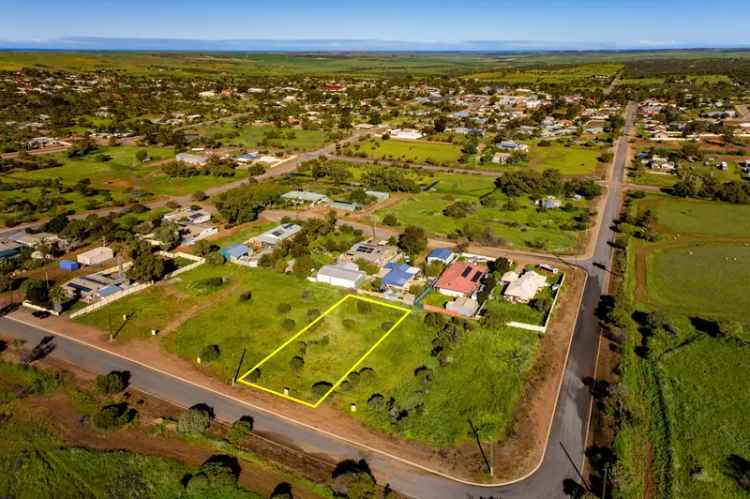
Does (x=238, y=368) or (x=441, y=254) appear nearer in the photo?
(x=238, y=368)

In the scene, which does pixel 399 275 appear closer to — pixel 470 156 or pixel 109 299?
pixel 109 299

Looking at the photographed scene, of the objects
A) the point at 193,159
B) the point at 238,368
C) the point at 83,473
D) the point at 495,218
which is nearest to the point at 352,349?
the point at 238,368

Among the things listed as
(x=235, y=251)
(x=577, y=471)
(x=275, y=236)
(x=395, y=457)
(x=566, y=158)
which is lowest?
(x=395, y=457)

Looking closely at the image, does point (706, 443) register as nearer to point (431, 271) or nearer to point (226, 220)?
A: point (431, 271)

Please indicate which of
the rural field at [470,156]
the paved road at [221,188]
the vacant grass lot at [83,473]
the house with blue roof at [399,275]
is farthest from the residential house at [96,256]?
the rural field at [470,156]

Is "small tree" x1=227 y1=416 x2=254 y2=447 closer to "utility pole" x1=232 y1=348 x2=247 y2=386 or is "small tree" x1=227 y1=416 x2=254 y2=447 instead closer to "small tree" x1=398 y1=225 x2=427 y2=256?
"utility pole" x1=232 y1=348 x2=247 y2=386

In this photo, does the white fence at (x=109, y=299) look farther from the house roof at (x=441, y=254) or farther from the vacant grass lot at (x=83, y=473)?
the house roof at (x=441, y=254)

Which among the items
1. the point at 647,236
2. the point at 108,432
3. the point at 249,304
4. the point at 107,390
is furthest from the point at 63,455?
the point at 647,236
